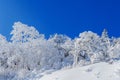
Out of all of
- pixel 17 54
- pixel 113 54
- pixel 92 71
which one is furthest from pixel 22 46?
pixel 92 71

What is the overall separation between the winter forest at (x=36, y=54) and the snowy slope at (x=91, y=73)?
11.4 feet

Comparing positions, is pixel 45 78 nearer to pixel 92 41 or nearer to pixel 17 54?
pixel 17 54

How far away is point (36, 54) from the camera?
30219 millimetres

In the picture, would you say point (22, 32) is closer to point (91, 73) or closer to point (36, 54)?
point (36, 54)

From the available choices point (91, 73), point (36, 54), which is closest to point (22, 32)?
point (36, 54)

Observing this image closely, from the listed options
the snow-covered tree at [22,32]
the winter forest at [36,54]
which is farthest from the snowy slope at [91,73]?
the snow-covered tree at [22,32]

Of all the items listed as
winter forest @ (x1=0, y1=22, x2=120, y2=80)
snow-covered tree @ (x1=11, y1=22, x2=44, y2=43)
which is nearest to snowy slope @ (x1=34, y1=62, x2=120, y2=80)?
winter forest @ (x1=0, y1=22, x2=120, y2=80)

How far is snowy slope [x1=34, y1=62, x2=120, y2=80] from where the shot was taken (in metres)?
19.5

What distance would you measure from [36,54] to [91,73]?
35.9ft

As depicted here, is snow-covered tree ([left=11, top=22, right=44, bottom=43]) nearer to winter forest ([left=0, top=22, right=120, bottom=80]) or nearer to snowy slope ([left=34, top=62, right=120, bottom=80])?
winter forest ([left=0, top=22, right=120, bottom=80])

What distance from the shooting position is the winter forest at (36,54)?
2744 centimetres

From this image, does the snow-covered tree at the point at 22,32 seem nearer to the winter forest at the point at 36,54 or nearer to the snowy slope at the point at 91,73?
the winter forest at the point at 36,54

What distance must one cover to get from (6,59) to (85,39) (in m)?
12.7

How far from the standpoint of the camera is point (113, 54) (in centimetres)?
3234
